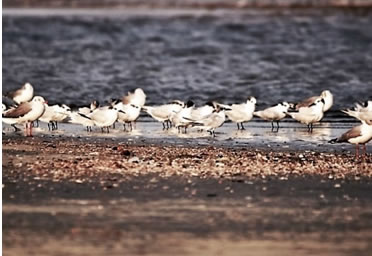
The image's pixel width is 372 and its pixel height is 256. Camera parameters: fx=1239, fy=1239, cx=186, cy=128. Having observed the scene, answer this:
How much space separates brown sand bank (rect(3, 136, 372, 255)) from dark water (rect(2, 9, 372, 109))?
8.93m

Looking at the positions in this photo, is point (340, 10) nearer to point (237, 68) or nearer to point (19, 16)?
point (19, 16)

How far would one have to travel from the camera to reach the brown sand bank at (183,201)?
32.1ft

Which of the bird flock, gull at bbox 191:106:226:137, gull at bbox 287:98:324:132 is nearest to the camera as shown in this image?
gull at bbox 191:106:226:137

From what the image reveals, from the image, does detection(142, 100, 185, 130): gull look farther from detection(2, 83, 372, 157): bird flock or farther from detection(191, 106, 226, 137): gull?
detection(191, 106, 226, 137): gull

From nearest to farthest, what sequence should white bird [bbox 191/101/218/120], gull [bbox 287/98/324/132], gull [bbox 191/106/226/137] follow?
1. gull [bbox 191/106/226/137]
2. white bird [bbox 191/101/218/120]
3. gull [bbox 287/98/324/132]

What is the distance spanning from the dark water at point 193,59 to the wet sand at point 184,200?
8.53 meters

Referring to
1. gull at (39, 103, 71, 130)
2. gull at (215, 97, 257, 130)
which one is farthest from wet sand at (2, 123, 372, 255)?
gull at (215, 97, 257, 130)

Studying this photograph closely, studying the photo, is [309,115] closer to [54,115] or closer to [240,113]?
[240,113]

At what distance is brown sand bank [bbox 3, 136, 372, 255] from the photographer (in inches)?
385

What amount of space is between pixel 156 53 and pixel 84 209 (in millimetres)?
26332

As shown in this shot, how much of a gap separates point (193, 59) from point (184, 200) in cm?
2386

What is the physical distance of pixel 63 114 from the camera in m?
18.3

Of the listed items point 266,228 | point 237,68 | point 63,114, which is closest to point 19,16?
point 237,68

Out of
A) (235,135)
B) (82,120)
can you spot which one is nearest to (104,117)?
(82,120)
